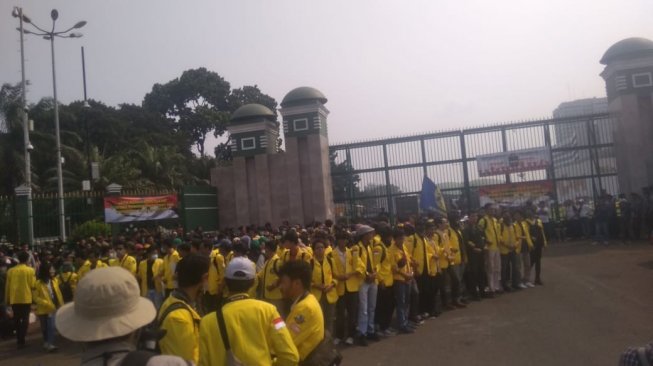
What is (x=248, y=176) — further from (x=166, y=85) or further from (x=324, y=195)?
(x=166, y=85)

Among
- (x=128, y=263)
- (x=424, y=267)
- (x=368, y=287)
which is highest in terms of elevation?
(x=128, y=263)

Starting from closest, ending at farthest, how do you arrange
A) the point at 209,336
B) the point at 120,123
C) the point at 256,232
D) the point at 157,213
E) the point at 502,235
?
the point at 209,336 → the point at 502,235 → the point at 256,232 → the point at 157,213 → the point at 120,123

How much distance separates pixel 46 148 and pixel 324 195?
19.8m

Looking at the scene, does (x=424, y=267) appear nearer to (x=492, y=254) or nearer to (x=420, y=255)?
(x=420, y=255)

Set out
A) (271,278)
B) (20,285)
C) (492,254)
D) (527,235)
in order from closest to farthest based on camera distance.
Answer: (271,278)
(20,285)
(492,254)
(527,235)

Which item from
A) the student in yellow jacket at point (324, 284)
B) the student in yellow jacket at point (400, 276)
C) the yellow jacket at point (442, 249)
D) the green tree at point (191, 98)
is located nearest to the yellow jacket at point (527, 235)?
the yellow jacket at point (442, 249)

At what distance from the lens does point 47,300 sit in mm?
9742

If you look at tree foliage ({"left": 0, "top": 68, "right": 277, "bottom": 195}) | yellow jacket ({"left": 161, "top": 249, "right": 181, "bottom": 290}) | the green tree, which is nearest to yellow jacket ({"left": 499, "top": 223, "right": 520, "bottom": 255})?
yellow jacket ({"left": 161, "top": 249, "right": 181, "bottom": 290})

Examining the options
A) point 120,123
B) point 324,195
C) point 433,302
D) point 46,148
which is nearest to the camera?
point 433,302

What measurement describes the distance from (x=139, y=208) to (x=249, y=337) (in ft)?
50.2

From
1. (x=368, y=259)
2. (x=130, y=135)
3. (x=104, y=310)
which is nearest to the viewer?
(x=104, y=310)

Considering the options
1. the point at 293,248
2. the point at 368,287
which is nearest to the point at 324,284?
the point at 293,248

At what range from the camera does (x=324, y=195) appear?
746 inches

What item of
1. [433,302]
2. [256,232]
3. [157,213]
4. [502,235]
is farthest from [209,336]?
[157,213]
